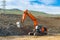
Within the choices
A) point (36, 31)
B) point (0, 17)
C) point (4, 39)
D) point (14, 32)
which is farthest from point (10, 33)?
point (0, 17)

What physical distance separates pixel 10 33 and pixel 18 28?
266cm

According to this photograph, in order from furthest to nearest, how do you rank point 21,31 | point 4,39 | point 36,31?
point 21,31, point 36,31, point 4,39

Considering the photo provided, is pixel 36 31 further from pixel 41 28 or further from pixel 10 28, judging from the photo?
pixel 10 28

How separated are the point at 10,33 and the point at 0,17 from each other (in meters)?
14.5

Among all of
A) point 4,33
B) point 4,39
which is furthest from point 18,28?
point 4,39

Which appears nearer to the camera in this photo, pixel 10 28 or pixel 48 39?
pixel 48 39

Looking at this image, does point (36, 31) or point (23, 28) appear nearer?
point (36, 31)

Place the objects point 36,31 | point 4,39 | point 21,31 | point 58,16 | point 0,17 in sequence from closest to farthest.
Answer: point 4,39 < point 36,31 < point 21,31 < point 0,17 < point 58,16

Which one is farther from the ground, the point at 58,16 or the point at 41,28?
the point at 41,28

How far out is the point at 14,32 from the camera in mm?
38812

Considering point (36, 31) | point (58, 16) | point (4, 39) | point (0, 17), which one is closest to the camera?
point (4, 39)

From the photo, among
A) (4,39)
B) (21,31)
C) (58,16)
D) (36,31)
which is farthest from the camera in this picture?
(58,16)

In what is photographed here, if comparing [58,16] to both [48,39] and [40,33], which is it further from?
[48,39]

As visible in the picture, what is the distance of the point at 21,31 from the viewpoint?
39.7 metres
